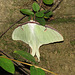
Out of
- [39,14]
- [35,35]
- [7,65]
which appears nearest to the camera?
[7,65]

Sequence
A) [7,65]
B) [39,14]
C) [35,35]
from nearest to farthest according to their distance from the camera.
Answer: [7,65] < [39,14] < [35,35]

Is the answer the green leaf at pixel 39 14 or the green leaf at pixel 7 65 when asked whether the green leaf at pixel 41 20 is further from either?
the green leaf at pixel 7 65

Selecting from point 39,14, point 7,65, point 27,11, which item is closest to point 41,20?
point 39,14

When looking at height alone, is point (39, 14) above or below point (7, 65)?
above

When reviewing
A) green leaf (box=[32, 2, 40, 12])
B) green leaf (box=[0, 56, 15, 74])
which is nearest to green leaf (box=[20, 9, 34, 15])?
green leaf (box=[32, 2, 40, 12])

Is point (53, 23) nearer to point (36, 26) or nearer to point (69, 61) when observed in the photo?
point (36, 26)

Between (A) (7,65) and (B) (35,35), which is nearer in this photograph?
(A) (7,65)

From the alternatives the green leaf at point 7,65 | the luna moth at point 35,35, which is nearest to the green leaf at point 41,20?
the luna moth at point 35,35

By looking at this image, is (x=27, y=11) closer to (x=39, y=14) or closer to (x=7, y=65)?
(x=39, y=14)

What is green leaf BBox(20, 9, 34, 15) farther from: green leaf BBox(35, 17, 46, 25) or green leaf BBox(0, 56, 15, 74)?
green leaf BBox(0, 56, 15, 74)
